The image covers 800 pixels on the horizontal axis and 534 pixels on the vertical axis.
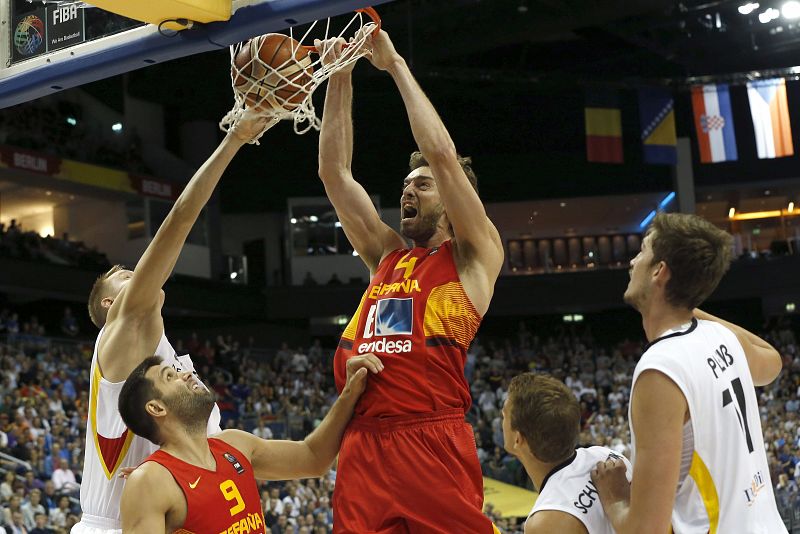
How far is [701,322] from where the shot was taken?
2830 mm

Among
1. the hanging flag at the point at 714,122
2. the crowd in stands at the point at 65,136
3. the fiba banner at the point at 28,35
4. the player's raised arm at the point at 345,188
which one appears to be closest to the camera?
the player's raised arm at the point at 345,188

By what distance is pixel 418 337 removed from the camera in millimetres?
3562

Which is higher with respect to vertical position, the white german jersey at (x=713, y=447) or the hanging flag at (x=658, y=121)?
the hanging flag at (x=658, y=121)

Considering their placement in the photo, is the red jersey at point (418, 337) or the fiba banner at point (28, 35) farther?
the fiba banner at point (28, 35)

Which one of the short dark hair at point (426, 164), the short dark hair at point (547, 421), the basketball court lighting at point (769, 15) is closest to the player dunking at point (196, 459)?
the short dark hair at point (547, 421)

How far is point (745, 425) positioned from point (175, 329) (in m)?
24.2

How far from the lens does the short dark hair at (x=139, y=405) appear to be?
3.55 meters

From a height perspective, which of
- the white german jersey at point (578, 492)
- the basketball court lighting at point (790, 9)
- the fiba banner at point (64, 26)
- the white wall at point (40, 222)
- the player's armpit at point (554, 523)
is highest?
the basketball court lighting at point (790, 9)

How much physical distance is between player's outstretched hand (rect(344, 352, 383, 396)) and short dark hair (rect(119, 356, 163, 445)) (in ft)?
2.25

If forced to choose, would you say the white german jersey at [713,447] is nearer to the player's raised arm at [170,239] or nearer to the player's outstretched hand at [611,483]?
the player's outstretched hand at [611,483]

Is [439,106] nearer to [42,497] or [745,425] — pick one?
[42,497]

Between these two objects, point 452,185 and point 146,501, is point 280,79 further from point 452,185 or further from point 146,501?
point 146,501

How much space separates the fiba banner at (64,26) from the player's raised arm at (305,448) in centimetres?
184

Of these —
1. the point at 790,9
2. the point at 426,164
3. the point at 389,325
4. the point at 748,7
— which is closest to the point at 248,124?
the point at 426,164
